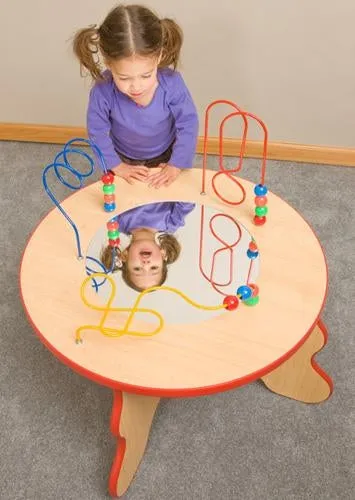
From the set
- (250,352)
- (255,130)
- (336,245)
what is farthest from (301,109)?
(250,352)

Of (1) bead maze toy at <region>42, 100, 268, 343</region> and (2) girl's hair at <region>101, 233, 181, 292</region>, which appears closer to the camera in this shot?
(1) bead maze toy at <region>42, 100, 268, 343</region>

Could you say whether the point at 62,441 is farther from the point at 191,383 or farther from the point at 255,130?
the point at 255,130

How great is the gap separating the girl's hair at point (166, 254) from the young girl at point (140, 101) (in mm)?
135

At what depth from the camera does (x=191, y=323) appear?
39.7 inches

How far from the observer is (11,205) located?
166 centimetres

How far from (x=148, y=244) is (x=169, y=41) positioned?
1.25ft

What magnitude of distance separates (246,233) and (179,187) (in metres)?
0.18

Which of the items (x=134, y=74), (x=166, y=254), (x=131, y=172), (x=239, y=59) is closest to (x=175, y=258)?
(x=166, y=254)

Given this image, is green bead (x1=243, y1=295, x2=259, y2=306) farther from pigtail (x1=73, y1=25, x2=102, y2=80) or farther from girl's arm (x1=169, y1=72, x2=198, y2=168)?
pigtail (x1=73, y1=25, x2=102, y2=80)

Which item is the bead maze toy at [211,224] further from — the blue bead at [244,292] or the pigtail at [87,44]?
the pigtail at [87,44]

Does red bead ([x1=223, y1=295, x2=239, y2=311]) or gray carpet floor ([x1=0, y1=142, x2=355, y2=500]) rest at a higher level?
red bead ([x1=223, y1=295, x2=239, y2=311])

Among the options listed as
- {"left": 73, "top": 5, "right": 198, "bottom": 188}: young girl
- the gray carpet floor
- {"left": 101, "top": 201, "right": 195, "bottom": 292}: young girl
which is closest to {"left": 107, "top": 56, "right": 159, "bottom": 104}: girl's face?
{"left": 73, "top": 5, "right": 198, "bottom": 188}: young girl

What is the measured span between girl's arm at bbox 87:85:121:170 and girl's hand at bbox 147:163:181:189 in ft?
0.29

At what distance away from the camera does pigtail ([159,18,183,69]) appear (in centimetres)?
116
